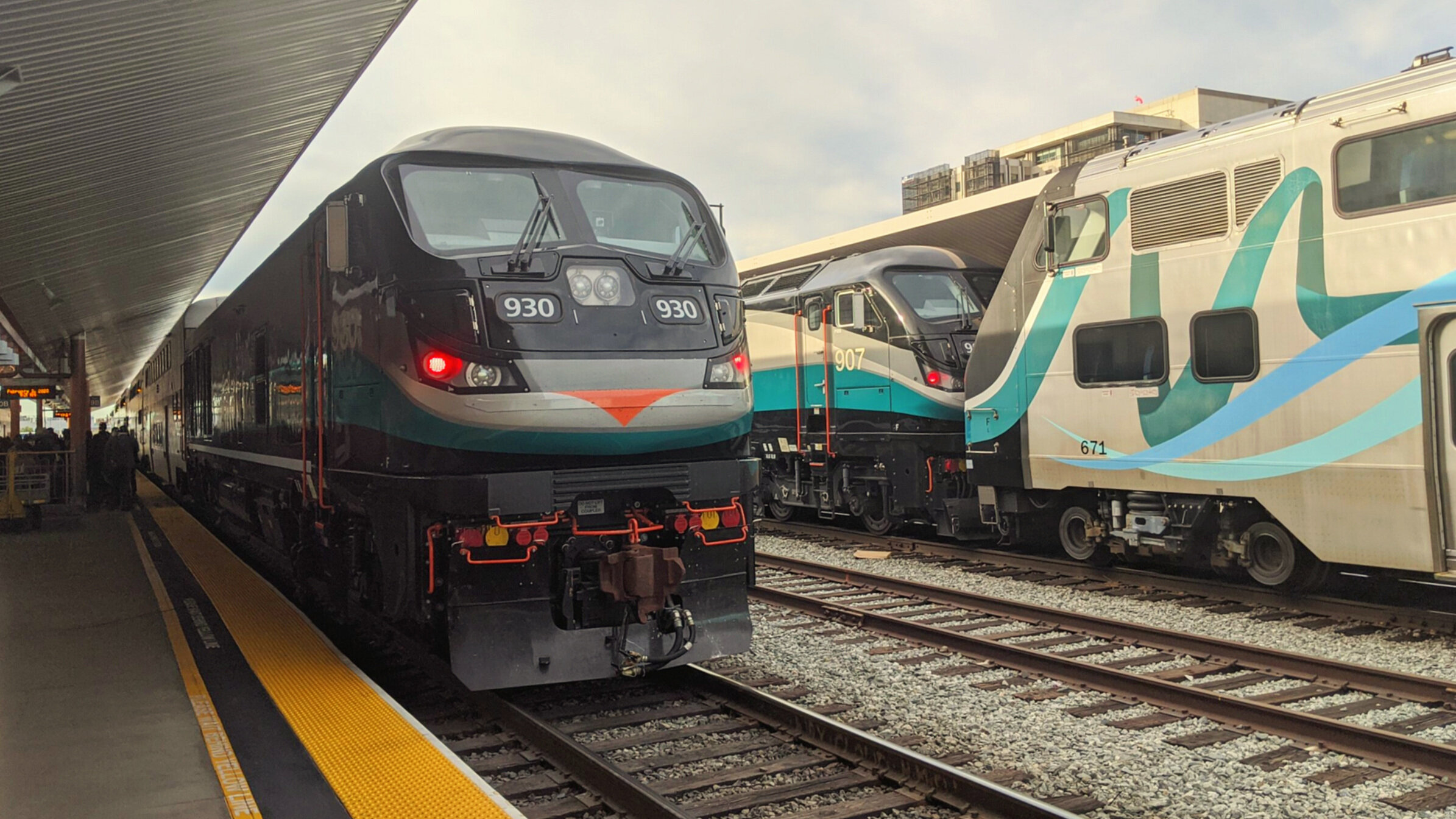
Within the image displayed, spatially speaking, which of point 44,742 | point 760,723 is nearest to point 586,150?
point 760,723

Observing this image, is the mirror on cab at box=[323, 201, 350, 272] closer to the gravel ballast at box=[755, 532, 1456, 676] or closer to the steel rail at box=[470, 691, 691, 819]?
the steel rail at box=[470, 691, 691, 819]

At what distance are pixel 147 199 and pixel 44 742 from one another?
436 inches

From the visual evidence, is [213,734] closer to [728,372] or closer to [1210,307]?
[728,372]

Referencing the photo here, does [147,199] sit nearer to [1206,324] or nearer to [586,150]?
[586,150]

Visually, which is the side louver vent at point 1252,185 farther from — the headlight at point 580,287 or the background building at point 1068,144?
the background building at point 1068,144

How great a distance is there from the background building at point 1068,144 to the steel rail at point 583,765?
132 ft

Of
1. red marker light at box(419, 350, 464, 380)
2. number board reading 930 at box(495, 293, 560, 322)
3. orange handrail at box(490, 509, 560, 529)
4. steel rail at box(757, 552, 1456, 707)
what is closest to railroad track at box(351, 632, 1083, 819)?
orange handrail at box(490, 509, 560, 529)

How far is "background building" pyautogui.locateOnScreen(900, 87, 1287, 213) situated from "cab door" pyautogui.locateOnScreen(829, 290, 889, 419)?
31847 millimetres

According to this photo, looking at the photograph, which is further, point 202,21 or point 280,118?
point 280,118

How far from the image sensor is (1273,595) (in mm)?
8859

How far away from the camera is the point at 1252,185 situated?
846 cm

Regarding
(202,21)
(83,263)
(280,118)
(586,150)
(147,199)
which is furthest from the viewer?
(83,263)

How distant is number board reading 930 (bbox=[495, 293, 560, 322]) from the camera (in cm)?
552

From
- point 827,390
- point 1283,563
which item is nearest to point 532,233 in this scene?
point 1283,563
